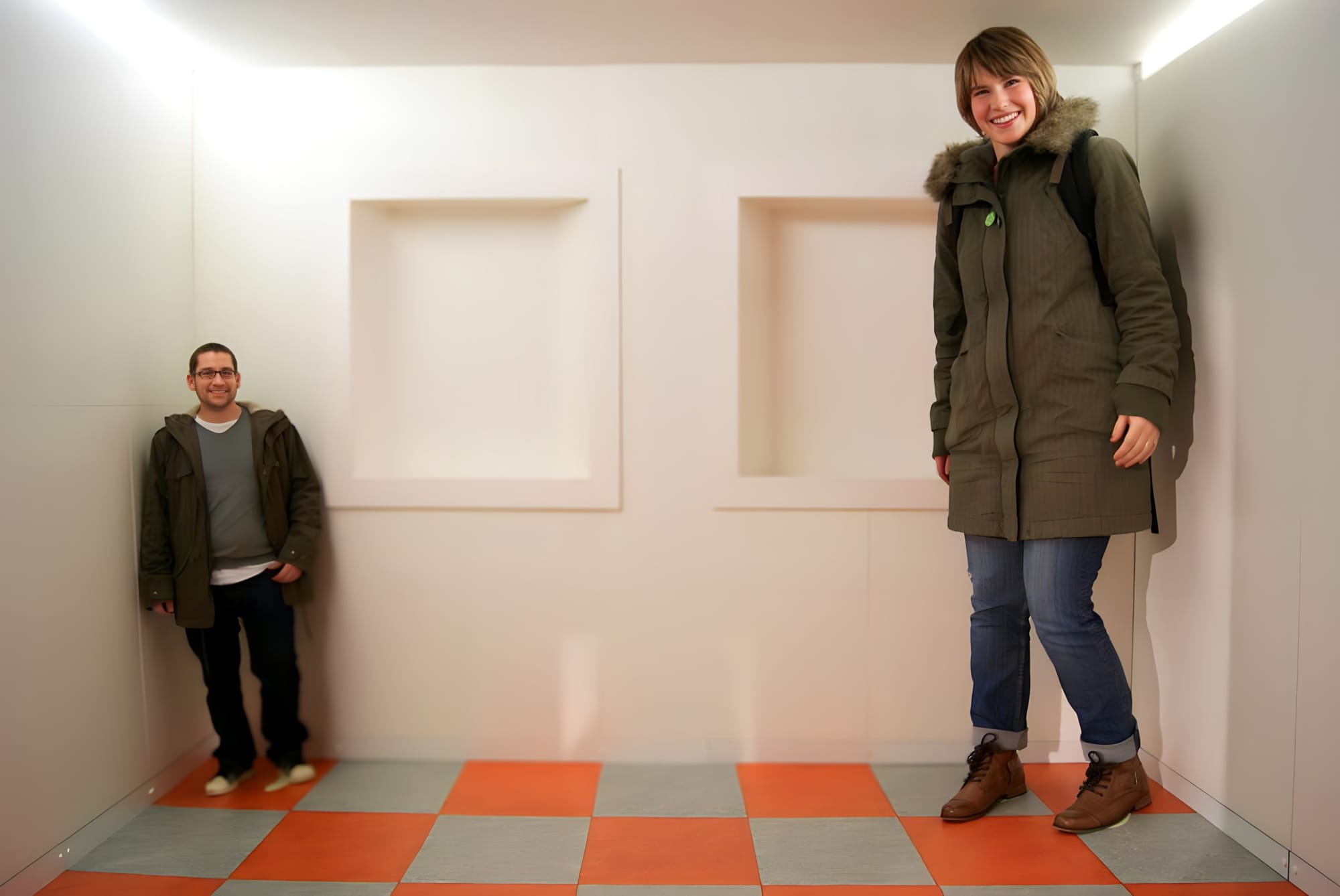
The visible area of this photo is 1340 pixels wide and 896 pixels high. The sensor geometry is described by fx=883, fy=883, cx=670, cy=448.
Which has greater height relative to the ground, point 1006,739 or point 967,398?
point 967,398

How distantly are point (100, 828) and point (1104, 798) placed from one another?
275cm

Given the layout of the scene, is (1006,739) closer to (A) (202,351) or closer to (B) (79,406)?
(A) (202,351)

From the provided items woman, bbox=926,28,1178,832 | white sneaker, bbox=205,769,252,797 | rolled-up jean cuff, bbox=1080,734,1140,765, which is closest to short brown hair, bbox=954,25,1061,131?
woman, bbox=926,28,1178,832

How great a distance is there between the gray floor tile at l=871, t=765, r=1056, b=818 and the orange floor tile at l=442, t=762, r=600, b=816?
3.00 ft

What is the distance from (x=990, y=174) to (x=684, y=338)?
1044 millimetres

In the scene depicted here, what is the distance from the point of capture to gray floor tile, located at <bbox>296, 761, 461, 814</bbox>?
2633 millimetres

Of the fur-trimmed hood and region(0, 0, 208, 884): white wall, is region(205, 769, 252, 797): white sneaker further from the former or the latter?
the fur-trimmed hood

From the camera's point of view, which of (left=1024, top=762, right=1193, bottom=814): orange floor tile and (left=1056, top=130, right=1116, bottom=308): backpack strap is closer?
(left=1056, top=130, right=1116, bottom=308): backpack strap

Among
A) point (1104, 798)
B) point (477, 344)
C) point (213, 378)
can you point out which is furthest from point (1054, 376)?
point (213, 378)

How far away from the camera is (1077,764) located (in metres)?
2.90

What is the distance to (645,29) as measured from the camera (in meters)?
2.65

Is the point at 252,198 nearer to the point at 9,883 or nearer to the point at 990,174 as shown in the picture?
the point at 9,883

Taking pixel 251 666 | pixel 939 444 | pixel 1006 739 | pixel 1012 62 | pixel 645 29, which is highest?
pixel 645 29

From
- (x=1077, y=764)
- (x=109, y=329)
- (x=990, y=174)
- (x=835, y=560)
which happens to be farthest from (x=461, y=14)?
(x=1077, y=764)
